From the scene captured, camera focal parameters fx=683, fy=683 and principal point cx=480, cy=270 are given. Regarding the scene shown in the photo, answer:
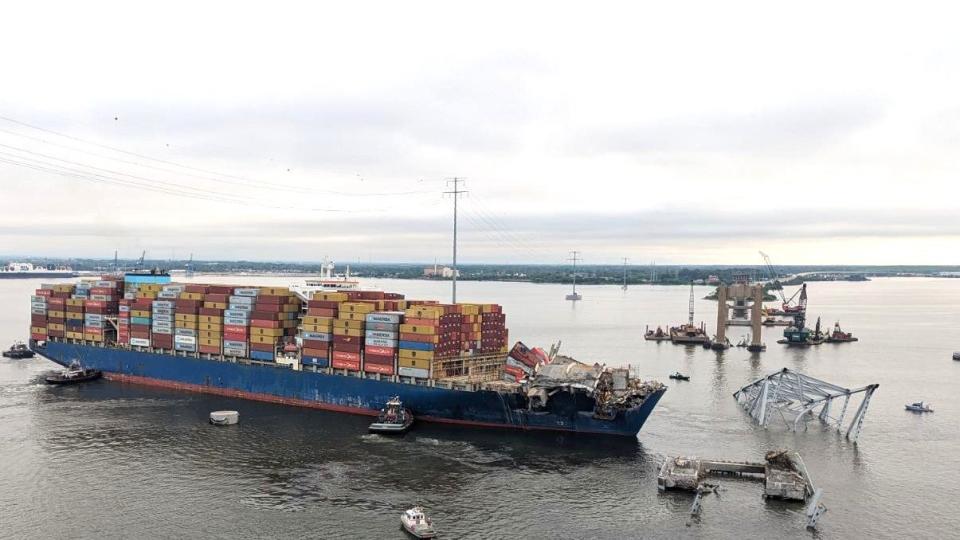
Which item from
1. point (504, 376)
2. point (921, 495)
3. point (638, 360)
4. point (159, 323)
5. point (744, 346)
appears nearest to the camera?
point (921, 495)

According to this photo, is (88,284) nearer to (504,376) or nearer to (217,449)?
(217,449)

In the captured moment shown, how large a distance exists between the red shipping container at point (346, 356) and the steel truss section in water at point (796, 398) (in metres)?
31.0

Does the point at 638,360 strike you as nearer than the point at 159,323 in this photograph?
No

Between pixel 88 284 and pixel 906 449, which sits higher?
pixel 88 284

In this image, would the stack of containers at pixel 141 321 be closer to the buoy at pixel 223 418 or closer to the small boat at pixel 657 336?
the buoy at pixel 223 418

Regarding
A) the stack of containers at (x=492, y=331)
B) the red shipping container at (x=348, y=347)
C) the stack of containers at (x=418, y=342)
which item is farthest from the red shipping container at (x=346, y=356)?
the stack of containers at (x=492, y=331)

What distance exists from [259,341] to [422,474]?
84.6ft

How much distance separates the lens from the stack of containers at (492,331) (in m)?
55.6

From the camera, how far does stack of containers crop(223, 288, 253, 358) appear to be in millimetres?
59731

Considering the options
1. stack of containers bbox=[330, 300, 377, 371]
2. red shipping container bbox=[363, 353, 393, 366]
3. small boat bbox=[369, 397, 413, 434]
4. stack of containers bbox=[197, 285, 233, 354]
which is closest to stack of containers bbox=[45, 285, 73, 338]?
stack of containers bbox=[197, 285, 233, 354]

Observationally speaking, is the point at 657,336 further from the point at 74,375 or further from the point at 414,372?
the point at 74,375

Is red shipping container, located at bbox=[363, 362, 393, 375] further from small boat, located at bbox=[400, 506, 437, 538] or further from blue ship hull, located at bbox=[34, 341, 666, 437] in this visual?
small boat, located at bbox=[400, 506, 437, 538]

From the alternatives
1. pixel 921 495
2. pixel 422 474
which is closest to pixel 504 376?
pixel 422 474

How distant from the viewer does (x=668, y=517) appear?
111ft
